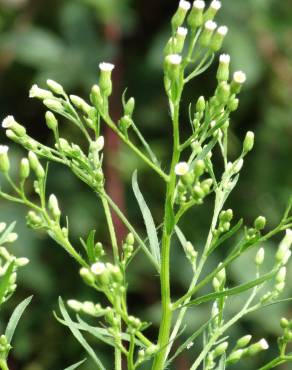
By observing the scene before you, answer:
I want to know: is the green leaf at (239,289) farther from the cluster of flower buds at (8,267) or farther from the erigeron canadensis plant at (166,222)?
the cluster of flower buds at (8,267)

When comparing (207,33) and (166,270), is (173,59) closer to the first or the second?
(207,33)

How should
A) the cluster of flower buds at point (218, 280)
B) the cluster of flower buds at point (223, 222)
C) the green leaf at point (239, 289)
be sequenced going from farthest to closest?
the cluster of flower buds at point (218, 280) < the cluster of flower buds at point (223, 222) < the green leaf at point (239, 289)

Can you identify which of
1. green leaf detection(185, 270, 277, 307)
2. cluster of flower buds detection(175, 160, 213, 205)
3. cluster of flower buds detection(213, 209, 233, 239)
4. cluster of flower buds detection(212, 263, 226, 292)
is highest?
cluster of flower buds detection(175, 160, 213, 205)

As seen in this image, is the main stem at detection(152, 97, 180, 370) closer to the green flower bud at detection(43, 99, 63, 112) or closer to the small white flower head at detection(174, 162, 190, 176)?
the small white flower head at detection(174, 162, 190, 176)

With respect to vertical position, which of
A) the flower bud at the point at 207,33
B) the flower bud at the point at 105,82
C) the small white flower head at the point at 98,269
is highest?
the flower bud at the point at 207,33

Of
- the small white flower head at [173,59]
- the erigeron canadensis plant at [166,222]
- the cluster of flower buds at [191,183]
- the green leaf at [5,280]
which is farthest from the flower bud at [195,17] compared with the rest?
the green leaf at [5,280]

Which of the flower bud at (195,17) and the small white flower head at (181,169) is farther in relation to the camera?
the flower bud at (195,17)

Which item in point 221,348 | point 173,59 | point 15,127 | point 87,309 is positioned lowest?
point 221,348

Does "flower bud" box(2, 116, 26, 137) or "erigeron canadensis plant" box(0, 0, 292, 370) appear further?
"flower bud" box(2, 116, 26, 137)

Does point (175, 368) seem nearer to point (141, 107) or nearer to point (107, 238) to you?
point (107, 238)

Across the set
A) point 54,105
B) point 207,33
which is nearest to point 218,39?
point 207,33

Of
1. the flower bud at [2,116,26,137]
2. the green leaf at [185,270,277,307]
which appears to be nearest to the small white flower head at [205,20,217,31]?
the flower bud at [2,116,26,137]

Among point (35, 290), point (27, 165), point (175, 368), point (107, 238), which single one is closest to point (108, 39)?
point (107, 238)
